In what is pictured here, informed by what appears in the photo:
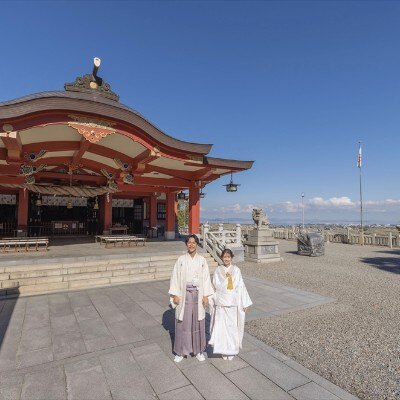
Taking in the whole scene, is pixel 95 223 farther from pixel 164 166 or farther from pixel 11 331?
A: pixel 11 331

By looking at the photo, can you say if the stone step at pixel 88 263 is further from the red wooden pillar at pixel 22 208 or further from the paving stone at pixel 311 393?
the red wooden pillar at pixel 22 208

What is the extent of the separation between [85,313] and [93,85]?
23.3ft

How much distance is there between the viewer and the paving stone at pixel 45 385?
310 centimetres

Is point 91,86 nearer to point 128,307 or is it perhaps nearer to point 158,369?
point 128,307

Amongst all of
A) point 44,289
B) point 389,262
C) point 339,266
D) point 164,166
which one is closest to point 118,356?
point 44,289

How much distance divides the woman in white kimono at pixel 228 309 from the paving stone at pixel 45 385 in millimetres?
1961

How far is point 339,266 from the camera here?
1259 cm

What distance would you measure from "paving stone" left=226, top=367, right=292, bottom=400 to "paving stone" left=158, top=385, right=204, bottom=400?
1.71ft

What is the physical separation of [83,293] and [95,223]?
12.9 metres

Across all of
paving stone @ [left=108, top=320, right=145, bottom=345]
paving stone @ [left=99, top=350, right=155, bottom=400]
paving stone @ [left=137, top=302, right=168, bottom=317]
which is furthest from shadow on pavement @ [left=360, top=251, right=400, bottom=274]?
paving stone @ [left=99, top=350, right=155, bottom=400]

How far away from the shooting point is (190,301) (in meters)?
4.02

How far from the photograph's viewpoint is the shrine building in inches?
307

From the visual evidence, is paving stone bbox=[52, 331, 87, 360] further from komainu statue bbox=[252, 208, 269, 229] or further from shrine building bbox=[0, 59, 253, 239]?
komainu statue bbox=[252, 208, 269, 229]

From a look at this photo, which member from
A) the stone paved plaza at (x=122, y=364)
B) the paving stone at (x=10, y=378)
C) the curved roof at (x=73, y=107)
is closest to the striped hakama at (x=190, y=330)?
the stone paved plaza at (x=122, y=364)
